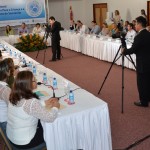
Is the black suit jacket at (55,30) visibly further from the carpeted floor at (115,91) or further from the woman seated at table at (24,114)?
the woman seated at table at (24,114)

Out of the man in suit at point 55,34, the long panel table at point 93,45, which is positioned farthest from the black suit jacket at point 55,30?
the long panel table at point 93,45

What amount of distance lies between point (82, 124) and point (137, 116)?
1.61 meters

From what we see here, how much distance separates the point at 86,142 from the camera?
2.57m

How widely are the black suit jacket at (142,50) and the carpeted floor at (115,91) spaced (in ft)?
2.24

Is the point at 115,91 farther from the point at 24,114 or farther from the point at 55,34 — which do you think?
the point at 55,34

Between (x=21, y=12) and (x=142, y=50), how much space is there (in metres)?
10.2

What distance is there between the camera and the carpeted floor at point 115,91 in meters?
3.38

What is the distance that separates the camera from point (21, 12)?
512 inches

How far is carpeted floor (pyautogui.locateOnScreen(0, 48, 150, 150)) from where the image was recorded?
3.38 m

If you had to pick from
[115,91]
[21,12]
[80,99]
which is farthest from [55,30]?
[21,12]

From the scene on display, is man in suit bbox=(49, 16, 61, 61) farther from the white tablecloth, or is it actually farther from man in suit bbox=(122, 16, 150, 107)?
the white tablecloth

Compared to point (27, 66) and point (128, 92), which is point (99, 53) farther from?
point (27, 66)

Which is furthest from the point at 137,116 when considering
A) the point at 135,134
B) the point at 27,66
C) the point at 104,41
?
the point at 104,41

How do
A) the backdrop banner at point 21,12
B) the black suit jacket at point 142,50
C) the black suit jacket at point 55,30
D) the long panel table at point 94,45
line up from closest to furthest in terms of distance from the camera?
1. the black suit jacket at point 142,50
2. the long panel table at point 94,45
3. the black suit jacket at point 55,30
4. the backdrop banner at point 21,12
